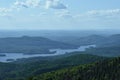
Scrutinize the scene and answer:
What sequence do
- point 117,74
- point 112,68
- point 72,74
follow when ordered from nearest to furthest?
1. point 117,74
2. point 112,68
3. point 72,74

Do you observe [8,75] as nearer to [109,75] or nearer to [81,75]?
[81,75]

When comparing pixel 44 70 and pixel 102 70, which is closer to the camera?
pixel 102 70

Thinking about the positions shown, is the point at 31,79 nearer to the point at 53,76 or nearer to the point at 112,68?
the point at 53,76

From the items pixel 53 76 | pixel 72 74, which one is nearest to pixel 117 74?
pixel 72 74

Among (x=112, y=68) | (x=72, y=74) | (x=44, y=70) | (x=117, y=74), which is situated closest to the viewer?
(x=117, y=74)

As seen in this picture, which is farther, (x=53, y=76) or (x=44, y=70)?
(x=44, y=70)

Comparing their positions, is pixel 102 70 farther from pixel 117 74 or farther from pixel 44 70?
pixel 44 70

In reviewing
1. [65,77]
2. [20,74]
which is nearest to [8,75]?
Answer: [20,74]

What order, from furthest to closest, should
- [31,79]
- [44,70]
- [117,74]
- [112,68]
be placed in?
[44,70] → [31,79] → [112,68] → [117,74]

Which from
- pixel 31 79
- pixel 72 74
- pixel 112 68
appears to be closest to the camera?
pixel 112 68
